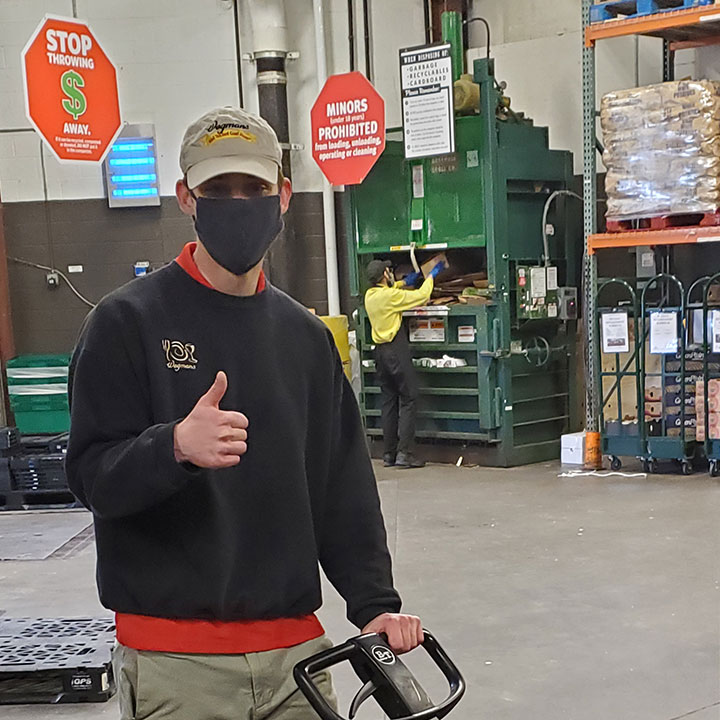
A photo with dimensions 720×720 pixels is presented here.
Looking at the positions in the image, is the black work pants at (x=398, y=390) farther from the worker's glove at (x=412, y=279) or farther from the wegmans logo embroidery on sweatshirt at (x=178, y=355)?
the wegmans logo embroidery on sweatshirt at (x=178, y=355)

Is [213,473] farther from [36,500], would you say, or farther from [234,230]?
[36,500]

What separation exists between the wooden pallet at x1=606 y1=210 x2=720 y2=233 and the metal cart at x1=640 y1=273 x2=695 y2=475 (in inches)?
14.5

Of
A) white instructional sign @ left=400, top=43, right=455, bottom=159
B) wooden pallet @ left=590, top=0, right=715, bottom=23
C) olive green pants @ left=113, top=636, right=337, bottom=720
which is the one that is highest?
wooden pallet @ left=590, top=0, right=715, bottom=23

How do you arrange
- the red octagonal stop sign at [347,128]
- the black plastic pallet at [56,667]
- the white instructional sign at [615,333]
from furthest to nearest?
the red octagonal stop sign at [347,128] < the white instructional sign at [615,333] < the black plastic pallet at [56,667]

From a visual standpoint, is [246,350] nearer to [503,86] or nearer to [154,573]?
[154,573]

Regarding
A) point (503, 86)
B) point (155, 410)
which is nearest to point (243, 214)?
point (155, 410)

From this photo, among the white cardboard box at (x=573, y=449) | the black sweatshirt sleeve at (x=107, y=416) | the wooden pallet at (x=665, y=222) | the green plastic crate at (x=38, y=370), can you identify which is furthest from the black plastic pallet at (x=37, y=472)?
the black sweatshirt sleeve at (x=107, y=416)

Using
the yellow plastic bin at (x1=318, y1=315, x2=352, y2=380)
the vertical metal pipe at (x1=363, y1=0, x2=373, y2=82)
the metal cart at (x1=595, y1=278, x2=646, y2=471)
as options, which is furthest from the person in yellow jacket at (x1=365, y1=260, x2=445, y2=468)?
the vertical metal pipe at (x1=363, y1=0, x2=373, y2=82)

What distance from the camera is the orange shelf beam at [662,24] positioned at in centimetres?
760

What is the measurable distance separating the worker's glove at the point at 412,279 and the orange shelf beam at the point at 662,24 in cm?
221

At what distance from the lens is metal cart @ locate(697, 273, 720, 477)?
7645 millimetres

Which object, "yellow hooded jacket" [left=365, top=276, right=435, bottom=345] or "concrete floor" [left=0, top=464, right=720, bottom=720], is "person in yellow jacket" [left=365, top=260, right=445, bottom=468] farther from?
"concrete floor" [left=0, top=464, right=720, bottom=720]

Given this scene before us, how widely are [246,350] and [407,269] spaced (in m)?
7.35

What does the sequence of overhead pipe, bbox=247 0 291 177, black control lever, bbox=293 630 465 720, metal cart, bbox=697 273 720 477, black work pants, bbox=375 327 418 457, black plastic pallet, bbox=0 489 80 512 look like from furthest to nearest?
overhead pipe, bbox=247 0 291 177 < black work pants, bbox=375 327 418 457 < black plastic pallet, bbox=0 489 80 512 < metal cart, bbox=697 273 720 477 < black control lever, bbox=293 630 465 720
